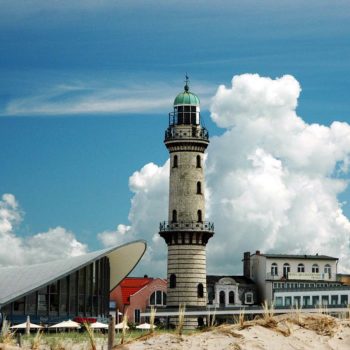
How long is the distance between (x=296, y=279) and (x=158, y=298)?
54.2 feet

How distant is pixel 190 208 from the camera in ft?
261

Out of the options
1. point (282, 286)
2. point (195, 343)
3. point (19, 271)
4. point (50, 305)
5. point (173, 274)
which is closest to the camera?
point (195, 343)

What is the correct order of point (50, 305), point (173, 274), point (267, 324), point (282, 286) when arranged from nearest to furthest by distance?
point (267, 324) < point (50, 305) < point (173, 274) < point (282, 286)

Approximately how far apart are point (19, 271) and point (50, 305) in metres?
7.14

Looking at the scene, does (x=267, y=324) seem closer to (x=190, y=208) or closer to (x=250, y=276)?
(x=190, y=208)

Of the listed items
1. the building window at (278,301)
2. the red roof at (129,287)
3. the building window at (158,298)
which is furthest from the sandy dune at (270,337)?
the red roof at (129,287)

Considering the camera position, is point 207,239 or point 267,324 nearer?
point 267,324

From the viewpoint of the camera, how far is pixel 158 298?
9169 centimetres

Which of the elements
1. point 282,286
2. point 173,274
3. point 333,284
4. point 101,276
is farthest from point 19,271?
point 333,284

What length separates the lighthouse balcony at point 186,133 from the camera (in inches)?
3182

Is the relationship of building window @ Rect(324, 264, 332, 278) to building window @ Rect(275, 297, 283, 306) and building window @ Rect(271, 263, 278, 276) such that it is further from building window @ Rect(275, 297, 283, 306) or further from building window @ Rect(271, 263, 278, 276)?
building window @ Rect(275, 297, 283, 306)

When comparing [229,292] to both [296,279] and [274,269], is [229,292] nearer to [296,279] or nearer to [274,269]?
[274,269]

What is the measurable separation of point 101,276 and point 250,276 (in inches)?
1450

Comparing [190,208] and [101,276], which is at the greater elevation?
[190,208]
